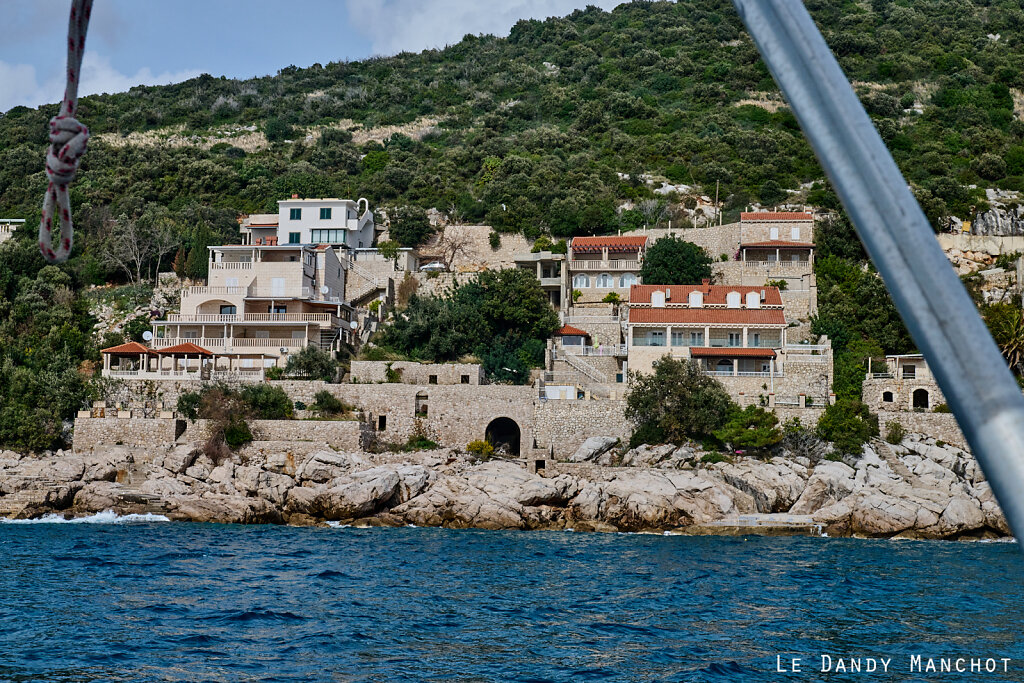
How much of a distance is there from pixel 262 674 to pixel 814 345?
92.5ft

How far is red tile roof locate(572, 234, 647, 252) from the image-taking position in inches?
1753

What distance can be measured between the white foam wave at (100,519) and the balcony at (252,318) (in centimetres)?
1087

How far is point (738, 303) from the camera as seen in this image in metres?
38.4

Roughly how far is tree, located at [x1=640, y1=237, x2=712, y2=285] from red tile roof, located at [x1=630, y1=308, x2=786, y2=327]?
522 cm

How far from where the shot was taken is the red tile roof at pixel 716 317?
36938 mm

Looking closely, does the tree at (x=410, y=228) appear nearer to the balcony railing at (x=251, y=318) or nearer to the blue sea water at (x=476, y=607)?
the balcony railing at (x=251, y=318)

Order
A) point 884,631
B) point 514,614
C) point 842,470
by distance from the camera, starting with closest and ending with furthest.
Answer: point 884,631, point 514,614, point 842,470

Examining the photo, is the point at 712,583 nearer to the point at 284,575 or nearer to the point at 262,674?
the point at 284,575

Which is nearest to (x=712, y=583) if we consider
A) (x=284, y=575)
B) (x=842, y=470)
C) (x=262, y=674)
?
(x=284, y=575)

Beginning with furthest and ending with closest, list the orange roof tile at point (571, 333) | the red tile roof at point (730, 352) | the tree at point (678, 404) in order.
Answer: the orange roof tile at point (571, 333), the red tile roof at point (730, 352), the tree at point (678, 404)

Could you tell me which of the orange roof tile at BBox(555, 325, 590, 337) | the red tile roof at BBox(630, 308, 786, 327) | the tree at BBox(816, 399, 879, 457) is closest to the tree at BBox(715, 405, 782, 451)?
the tree at BBox(816, 399, 879, 457)

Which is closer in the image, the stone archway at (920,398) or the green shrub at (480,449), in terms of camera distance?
the green shrub at (480,449)

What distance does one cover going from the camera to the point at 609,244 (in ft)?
147

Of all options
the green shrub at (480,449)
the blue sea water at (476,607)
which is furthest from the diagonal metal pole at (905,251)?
the green shrub at (480,449)
